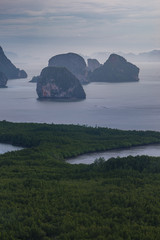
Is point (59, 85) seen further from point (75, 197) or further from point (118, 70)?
point (75, 197)

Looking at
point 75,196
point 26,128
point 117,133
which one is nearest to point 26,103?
point 26,128

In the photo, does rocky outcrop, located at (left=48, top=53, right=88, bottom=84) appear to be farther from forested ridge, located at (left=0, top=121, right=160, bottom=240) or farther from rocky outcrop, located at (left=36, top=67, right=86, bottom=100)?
forested ridge, located at (left=0, top=121, right=160, bottom=240)

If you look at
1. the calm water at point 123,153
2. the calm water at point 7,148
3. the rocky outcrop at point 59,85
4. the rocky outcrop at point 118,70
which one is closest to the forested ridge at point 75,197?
the calm water at point 123,153

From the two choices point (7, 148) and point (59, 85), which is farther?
point (59, 85)

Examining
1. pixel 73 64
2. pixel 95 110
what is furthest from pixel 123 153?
pixel 73 64

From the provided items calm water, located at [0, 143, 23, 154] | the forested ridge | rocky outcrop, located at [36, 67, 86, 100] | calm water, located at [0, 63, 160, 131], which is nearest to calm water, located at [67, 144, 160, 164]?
the forested ridge

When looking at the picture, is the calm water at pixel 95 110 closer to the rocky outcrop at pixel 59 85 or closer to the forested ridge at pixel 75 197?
the rocky outcrop at pixel 59 85

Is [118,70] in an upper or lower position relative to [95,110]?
upper
